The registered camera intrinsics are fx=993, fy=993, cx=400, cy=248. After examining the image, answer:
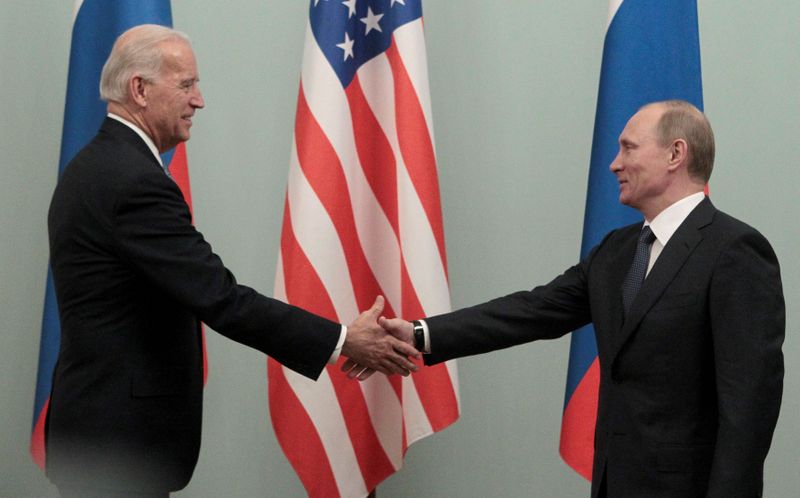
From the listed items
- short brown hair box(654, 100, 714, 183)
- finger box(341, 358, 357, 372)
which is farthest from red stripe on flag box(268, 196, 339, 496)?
short brown hair box(654, 100, 714, 183)

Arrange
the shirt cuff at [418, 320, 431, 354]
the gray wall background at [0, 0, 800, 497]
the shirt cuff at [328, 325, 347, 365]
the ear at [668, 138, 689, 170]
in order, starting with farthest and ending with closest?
the gray wall background at [0, 0, 800, 497], the shirt cuff at [418, 320, 431, 354], the shirt cuff at [328, 325, 347, 365], the ear at [668, 138, 689, 170]

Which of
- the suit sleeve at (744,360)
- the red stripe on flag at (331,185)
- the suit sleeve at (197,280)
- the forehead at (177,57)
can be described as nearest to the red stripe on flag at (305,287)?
the red stripe on flag at (331,185)

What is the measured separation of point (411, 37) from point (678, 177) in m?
1.16

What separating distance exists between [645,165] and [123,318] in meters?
1.19

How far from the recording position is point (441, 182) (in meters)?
3.57

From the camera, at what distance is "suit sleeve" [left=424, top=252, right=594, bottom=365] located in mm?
2572

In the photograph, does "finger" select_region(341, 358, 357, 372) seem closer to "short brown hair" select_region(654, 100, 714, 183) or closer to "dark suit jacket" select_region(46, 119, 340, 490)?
"dark suit jacket" select_region(46, 119, 340, 490)

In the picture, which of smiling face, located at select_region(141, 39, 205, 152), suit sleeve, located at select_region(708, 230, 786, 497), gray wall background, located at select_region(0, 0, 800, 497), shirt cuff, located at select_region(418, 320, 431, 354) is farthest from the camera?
gray wall background, located at select_region(0, 0, 800, 497)

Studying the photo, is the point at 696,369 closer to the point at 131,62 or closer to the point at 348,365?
the point at 348,365

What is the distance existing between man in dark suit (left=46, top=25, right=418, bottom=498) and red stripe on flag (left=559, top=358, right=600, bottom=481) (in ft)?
3.91

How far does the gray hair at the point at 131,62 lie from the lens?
2.26m

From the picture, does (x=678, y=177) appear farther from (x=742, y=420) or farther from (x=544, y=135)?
(x=544, y=135)

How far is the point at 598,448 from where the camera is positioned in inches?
85.4

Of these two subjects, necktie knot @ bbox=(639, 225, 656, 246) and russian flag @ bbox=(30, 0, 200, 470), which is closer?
necktie knot @ bbox=(639, 225, 656, 246)
